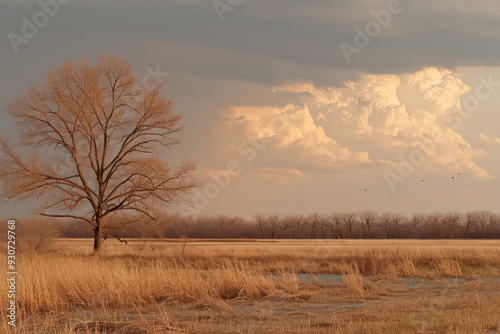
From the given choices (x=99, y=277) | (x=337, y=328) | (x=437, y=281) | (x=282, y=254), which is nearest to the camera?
(x=337, y=328)

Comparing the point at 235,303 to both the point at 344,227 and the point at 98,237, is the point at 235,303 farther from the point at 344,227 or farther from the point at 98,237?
the point at 344,227

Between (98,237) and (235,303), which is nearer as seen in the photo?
(235,303)

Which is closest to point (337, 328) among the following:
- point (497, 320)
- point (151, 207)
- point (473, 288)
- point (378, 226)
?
point (497, 320)

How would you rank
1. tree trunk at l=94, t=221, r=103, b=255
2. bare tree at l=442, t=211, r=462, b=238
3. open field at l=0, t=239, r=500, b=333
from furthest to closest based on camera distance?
bare tree at l=442, t=211, r=462, b=238 < tree trunk at l=94, t=221, r=103, b=255 < open field at l=0, t=239, r=500, b=333

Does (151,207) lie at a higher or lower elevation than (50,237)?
higher

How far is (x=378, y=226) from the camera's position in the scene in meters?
134

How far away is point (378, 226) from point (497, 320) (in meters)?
126

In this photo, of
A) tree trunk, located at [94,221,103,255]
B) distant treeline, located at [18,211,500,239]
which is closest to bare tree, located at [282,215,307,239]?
distant treeline, located at [18,211,500,239]

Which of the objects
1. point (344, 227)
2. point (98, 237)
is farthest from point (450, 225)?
point (98, 237)

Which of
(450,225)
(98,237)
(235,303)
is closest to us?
(235,303)

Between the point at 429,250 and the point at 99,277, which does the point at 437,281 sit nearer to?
the point at 429,250

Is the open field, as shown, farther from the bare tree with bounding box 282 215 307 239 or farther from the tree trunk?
the bare tree with bounding box 282 215 307 239

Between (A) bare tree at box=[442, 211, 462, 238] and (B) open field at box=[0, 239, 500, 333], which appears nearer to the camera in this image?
(B) open field at box=[0, 239, 500, 333]

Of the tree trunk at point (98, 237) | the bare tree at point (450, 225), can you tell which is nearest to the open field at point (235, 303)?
the tree trunk at point (98, 237)
